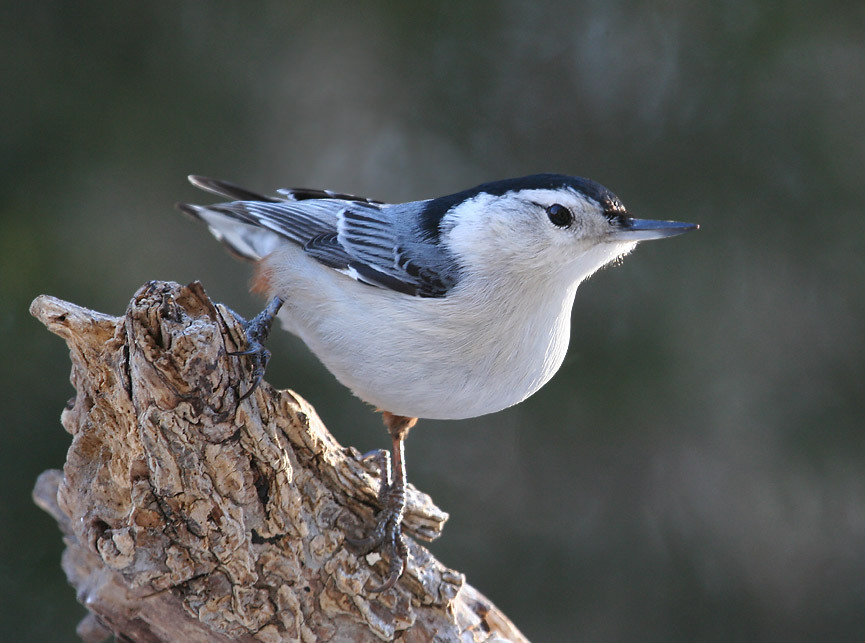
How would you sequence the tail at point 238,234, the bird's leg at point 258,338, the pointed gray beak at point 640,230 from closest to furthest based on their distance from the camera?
the bird's leg at point 258,338 < the pointed gray beak at point 640,230 < the tail at point 238,234

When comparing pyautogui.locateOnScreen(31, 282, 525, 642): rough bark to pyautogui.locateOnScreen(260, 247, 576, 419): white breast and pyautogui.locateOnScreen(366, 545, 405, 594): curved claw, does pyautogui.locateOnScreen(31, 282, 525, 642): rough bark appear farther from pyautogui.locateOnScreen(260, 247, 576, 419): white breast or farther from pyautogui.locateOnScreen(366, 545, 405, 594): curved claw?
pyautogui.locateOnScreen(260, 247, 576, 419): white breast

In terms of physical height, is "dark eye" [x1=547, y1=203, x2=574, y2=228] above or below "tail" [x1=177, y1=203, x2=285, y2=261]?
above

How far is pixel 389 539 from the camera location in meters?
1.76

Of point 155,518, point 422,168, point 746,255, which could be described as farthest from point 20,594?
point 746,255

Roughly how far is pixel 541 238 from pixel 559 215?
0.06m

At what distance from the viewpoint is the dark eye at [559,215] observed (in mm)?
1699

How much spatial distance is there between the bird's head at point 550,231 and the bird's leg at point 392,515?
0.45 metres

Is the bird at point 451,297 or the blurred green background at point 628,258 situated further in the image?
the blurred green background at point 628,258

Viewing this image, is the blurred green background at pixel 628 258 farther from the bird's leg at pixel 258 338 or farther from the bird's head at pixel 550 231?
the bird's head at pixel 550 231

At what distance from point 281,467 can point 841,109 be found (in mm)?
2177

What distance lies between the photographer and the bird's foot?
1733 millimetres

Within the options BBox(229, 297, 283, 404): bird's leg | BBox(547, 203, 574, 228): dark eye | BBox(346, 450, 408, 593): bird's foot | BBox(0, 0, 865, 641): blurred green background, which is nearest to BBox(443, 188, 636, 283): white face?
BBox(547, 203, 574, 228): dark eye

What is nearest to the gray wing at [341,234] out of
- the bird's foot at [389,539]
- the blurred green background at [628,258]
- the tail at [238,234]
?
the tail at [238,234]

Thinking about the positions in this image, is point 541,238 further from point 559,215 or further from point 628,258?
point 628,258
